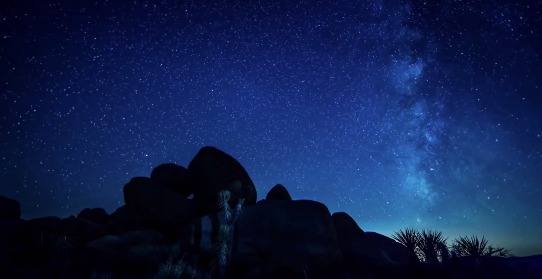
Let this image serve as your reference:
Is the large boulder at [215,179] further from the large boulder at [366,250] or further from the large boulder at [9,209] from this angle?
the large boulder at [9,209]

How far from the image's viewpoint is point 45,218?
16078mm

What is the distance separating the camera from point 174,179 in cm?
1532

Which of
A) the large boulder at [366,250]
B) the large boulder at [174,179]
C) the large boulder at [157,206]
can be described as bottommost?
the large boulder at [366,250]

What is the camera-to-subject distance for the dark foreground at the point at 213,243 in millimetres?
10633

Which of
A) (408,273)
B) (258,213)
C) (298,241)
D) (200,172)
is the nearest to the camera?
(408,273)

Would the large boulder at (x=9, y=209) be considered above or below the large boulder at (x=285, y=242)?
above

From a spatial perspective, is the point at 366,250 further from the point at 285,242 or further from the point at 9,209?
the point at 9,209

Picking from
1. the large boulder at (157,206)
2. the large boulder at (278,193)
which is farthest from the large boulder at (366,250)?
the large boulder at (157,206)

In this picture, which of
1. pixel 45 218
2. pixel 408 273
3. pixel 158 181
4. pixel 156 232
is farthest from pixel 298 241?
pixel 45 218

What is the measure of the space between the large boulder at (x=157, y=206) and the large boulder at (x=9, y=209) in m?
10.3

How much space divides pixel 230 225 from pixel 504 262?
33.0 ft

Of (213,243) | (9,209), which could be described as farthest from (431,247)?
(9,209)

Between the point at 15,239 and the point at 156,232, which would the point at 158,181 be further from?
the point at 15,239

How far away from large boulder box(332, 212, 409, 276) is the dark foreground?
0.05 metres
